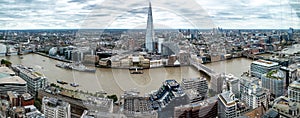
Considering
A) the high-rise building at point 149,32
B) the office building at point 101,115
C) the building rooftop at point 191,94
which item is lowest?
the office building at point 101,115

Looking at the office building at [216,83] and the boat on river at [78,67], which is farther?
the boat on river at [78,67]

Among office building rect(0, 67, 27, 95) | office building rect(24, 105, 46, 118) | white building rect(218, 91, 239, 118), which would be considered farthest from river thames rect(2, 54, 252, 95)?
white building rect(218, 91, 239, 118)

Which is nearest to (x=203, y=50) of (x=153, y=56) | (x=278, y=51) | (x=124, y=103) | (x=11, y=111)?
(x=153, y=56)

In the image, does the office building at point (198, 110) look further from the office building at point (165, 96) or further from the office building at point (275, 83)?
the office building at point (275, 83)

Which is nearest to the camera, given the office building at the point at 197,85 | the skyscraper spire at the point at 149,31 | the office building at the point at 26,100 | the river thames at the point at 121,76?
the office building at the point at 26,100

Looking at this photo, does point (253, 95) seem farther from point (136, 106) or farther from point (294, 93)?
point (136, 106)

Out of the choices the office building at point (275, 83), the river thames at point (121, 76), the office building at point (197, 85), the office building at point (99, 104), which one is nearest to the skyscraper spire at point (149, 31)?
the river thames at point (121, 76)

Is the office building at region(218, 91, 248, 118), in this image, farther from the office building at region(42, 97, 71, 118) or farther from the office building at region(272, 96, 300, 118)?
the office building at region(42, 97, 71, 118)
